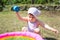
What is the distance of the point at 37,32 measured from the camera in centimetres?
324

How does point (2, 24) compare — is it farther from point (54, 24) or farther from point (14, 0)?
point (14, 0)

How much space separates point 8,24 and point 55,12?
6.57 ft

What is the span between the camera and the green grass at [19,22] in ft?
14.4

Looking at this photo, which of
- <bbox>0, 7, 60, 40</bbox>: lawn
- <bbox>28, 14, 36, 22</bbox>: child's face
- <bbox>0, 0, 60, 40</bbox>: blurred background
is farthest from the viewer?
<bbox>0, 0, 60, 40</bbox>: blurred background

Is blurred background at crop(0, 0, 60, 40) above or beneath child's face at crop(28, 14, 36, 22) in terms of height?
beneath

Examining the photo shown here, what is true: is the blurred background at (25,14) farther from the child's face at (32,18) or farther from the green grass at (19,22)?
the child's face at (32,18)

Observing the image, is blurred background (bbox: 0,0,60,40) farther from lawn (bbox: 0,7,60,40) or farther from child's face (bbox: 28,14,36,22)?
child's face (bbox: 28,14,36,22)

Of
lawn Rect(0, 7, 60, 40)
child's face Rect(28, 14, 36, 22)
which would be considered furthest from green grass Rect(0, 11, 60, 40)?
child's face Rect(28, 14, 36, 22)

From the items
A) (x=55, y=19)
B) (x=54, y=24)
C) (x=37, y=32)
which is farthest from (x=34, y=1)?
(x=37, y=32)

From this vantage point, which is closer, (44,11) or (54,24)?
(54,24)

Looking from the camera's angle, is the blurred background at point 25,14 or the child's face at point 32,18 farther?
the blurred background at point 25,14

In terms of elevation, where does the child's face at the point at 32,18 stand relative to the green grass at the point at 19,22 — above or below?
above

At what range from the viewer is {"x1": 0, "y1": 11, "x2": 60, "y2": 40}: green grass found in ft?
14.4

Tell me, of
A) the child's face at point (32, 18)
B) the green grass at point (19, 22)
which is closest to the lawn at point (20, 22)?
the green grass at point (19, 22)
